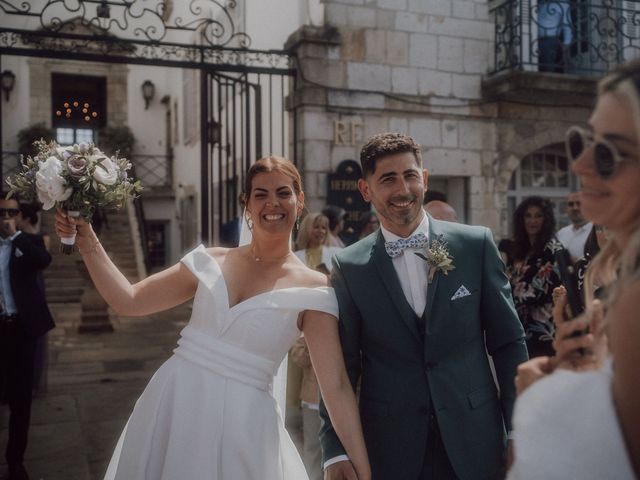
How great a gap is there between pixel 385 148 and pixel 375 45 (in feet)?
20.7

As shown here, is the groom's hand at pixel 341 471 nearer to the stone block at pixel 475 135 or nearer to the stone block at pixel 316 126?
the stone block at pixel 316 126

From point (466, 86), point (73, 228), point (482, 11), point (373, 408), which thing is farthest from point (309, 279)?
point (482, 11)

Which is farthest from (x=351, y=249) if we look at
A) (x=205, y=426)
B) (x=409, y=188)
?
(x=205, y=426)

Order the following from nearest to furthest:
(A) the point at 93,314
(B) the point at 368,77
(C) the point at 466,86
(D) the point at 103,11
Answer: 1. (D) the point at 103,11
2. (B) the point at 368,77
3. (C) the point at 466,86
4. (A) the point at 93,314

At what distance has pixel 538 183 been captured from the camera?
392 inches

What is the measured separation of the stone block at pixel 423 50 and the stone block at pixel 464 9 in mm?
509

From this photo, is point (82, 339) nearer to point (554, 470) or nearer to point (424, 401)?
point (424, 401)

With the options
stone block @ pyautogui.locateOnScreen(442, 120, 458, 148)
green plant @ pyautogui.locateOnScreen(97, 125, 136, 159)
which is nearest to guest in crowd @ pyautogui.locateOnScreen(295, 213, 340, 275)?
stone block @ pyautogui.locateOnScreen(442, 120, 458, 148)

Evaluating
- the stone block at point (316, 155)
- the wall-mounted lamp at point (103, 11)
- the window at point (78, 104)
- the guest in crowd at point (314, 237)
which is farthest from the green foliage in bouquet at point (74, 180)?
the window at point (78, 104)

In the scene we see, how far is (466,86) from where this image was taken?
8.93 m

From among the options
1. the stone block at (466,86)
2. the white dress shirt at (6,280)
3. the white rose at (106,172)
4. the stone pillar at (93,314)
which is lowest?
the stone pillar at (93,314)

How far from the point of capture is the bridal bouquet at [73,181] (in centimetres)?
258

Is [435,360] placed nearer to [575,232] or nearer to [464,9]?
[575,232]

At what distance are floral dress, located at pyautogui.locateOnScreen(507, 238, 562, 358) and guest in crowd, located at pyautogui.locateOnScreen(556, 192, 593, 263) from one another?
1.09 metres
